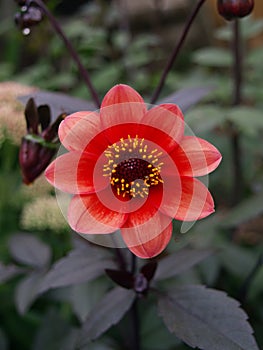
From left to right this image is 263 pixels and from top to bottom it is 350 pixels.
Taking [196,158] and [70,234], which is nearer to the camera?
[196,158]

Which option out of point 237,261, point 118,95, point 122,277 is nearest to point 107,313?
point 122,277

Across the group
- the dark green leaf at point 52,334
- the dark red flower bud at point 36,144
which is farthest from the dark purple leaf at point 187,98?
the dark green leaf at point 52,334

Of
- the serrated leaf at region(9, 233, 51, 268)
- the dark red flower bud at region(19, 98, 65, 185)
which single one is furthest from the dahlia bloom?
the serrated leaf at region(9, 233, 51, 268)

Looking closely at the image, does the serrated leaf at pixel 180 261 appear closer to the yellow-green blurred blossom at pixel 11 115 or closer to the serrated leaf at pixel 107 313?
the serrated leaf at pixel 107 313

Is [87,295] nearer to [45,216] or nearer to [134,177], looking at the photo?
[45,216]

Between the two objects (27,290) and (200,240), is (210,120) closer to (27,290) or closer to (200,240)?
(200,240)
